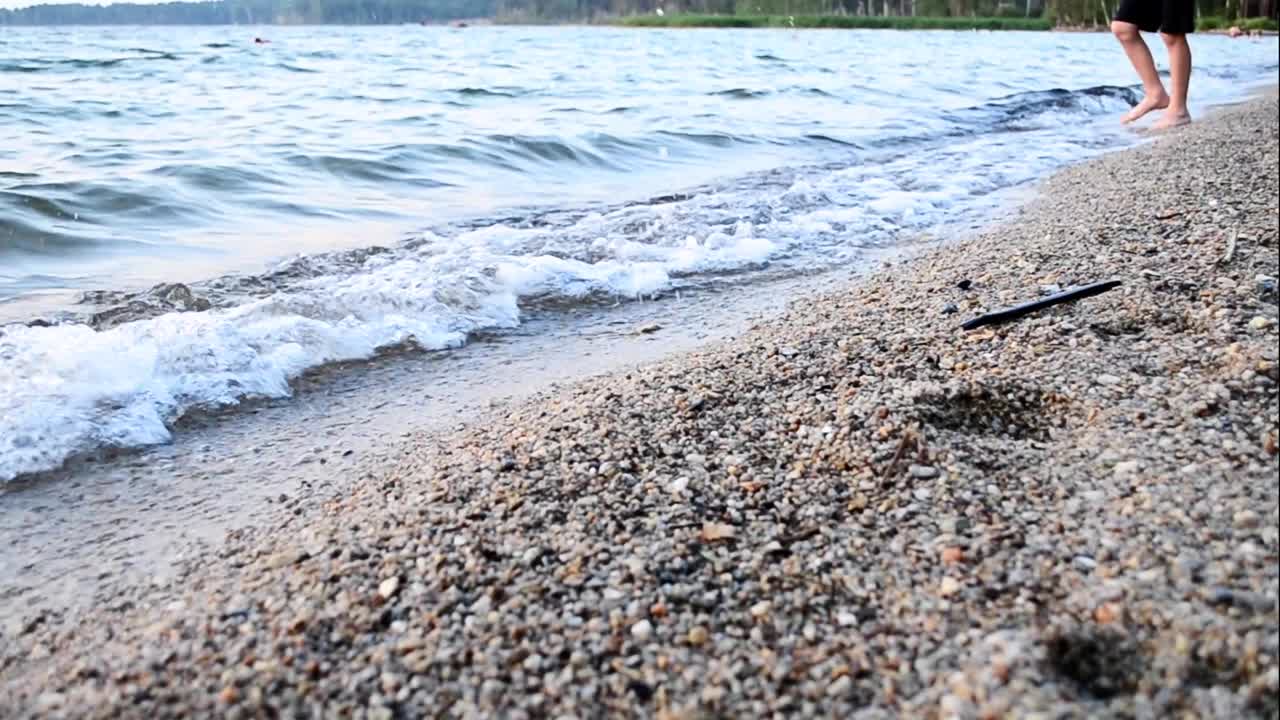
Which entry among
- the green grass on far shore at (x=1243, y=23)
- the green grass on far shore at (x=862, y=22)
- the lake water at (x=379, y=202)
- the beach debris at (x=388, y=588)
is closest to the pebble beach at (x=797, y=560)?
the beach debris at (x=388, y=588)

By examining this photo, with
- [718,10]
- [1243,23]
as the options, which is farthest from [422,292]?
[718,10]

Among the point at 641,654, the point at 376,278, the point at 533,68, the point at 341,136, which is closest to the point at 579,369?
the point at 376,278

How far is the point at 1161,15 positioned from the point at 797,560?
5.49m

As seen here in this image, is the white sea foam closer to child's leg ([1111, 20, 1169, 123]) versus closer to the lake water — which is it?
the lake water

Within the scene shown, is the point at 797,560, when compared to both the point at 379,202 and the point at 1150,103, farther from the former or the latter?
the point at 1150,103

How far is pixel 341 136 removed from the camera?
7.90 meters

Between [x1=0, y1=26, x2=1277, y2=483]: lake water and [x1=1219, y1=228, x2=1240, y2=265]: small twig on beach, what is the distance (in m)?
1.63

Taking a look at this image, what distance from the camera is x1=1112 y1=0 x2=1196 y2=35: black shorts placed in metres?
5.57

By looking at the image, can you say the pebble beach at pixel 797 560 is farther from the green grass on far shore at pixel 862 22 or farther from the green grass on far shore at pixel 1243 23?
the green grass on far shore at pixel 862 22

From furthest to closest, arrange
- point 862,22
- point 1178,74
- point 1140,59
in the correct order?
point 862,22 < point 1178,74 < point 1140,59

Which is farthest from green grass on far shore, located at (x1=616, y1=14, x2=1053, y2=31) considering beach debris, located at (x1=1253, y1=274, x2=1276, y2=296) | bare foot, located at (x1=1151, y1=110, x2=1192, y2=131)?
beach debris, located at (x1=1253, y1=274, x2=1276, y2=296)

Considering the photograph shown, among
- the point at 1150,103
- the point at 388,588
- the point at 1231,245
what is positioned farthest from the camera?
the point at 1150,103

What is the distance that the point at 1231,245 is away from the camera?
111 inches

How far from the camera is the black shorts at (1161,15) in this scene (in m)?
5.57
